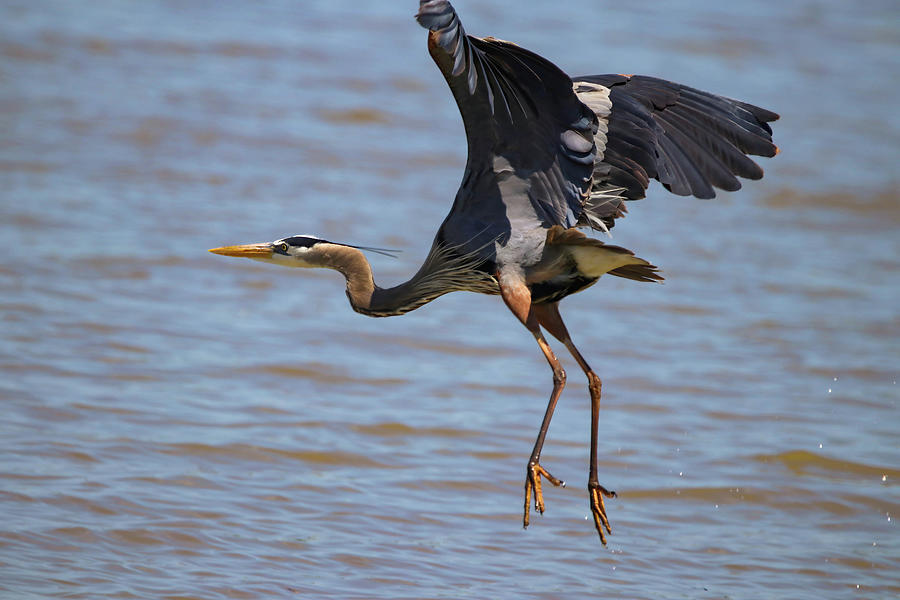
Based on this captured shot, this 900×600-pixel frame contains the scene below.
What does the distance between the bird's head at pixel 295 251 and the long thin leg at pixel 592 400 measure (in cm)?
92

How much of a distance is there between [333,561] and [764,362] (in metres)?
4.39

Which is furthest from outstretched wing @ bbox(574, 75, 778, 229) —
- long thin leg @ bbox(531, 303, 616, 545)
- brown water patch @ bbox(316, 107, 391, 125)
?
brown water patch @ bbox(316, 107, 391, 125)

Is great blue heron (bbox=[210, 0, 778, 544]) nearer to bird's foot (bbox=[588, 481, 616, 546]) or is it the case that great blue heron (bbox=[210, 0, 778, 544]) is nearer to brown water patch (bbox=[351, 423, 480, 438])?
bird's foot (bbox=[588, 481, 616, 546])

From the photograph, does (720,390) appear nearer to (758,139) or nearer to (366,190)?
(758,139)

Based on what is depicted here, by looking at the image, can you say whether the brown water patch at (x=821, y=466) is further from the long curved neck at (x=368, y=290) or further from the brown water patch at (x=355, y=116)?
the brown water patch at (x=355, y=116)

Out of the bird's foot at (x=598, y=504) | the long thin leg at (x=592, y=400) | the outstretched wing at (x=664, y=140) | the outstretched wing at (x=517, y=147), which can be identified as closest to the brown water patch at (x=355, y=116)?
the outstretched wing at (x=664, y=140)

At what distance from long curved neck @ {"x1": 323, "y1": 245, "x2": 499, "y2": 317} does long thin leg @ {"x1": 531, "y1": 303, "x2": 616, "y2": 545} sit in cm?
32

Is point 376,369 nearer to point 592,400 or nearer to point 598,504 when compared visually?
point 592,400

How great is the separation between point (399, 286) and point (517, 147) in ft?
2.97

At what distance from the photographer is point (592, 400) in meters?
5.81

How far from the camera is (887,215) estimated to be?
12852 millimetres

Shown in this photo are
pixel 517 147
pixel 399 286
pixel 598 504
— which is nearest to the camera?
pixel 517 147

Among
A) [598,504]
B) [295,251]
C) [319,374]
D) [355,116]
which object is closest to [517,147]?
[295,251]

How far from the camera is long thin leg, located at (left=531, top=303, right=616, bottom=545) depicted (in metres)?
5.62
